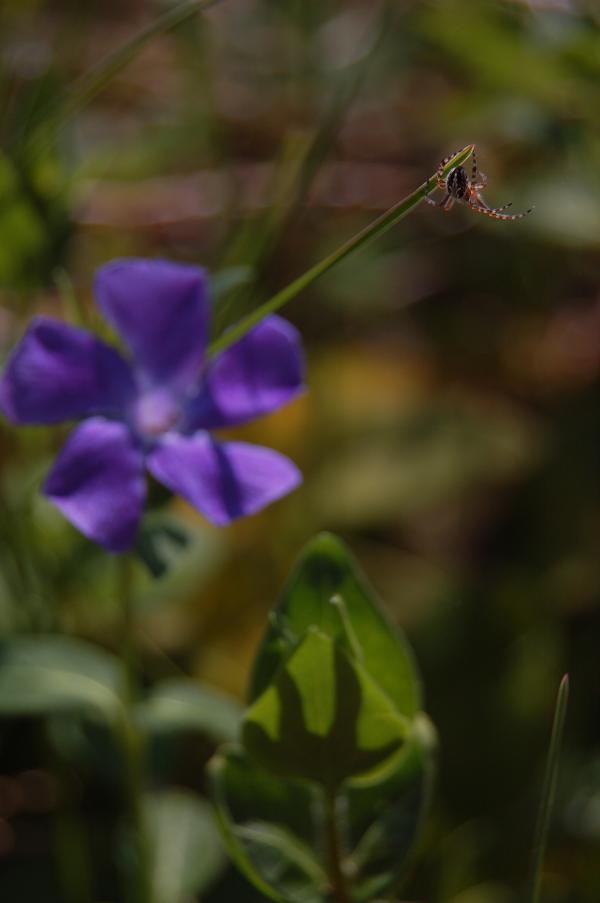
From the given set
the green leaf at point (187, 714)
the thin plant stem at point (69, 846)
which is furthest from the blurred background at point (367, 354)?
the green leaf at point (187, 714)

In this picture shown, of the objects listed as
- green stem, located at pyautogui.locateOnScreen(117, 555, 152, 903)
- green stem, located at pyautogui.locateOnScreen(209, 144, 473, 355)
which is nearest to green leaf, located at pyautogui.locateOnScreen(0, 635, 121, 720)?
green stem, located at pyautogui.locateOnScreen(117, 555, 152, 903)

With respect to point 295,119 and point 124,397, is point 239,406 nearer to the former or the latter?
point 124,397

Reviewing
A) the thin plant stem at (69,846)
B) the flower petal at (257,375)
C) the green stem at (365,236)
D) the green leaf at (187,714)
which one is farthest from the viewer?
the thin plant stem at (69,846)

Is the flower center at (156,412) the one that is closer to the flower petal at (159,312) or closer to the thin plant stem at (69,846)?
the flower petal at (159,312)

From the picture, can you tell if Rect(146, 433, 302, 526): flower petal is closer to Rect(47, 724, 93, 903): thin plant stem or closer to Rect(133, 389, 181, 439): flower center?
Rect(133, 389, 181, 439): flower center

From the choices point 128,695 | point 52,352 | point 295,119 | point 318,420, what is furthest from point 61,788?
point 295,119

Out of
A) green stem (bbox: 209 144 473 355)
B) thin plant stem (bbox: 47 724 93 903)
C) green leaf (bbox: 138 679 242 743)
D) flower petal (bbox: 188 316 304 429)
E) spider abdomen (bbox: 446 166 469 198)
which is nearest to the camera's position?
green stem (bbox: 209 144 473 355)
